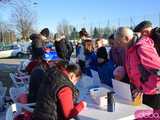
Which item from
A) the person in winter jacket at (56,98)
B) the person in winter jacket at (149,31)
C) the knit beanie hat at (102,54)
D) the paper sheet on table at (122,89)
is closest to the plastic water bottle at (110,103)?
the paper sheet on table at (122,89)

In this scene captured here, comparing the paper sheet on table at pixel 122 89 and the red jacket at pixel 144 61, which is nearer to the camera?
the red jacket at pixel 144 61

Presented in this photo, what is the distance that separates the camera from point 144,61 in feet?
13.9

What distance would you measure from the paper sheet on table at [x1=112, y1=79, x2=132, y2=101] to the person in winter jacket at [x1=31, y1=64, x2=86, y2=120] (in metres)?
0.83

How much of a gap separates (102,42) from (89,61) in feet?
1.84

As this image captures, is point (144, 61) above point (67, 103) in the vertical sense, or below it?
above

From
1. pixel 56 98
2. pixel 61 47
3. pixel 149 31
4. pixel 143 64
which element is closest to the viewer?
pixel 56 98

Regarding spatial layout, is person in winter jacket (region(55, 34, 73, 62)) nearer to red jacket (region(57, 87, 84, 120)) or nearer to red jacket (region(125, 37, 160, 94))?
red jacket (region(125, 37, 160, 94))

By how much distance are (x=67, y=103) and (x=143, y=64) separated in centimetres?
99

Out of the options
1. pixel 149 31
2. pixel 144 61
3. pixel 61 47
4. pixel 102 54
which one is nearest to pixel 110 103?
pixel 144 61

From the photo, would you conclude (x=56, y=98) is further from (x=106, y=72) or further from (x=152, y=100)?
(x=106, y=72)

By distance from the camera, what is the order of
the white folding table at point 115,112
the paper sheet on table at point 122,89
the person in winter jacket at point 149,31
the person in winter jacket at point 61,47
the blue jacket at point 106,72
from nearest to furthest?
1. the white folding table at point 115,112
2. the paper sheet on table at point 122,89
3. the person in winter jacket at point 149,31
4. the blue jacket at point 106,72
5. the person in winter jacket at point 61,47

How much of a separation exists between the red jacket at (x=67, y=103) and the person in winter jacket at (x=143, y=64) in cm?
86

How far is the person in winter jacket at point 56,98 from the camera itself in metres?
3.67

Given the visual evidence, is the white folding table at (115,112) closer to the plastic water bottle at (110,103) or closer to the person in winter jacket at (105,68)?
the plastic water bottle at (110,103)
